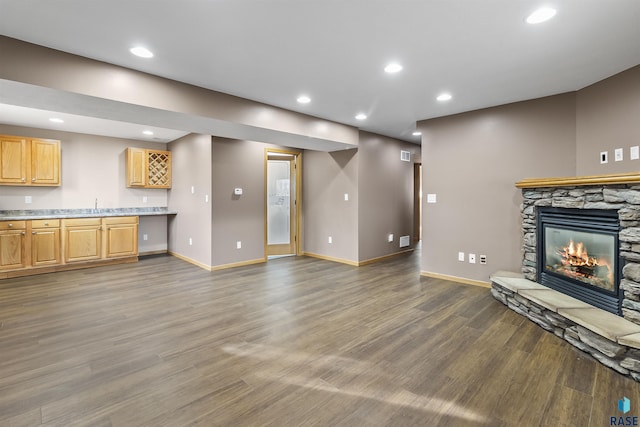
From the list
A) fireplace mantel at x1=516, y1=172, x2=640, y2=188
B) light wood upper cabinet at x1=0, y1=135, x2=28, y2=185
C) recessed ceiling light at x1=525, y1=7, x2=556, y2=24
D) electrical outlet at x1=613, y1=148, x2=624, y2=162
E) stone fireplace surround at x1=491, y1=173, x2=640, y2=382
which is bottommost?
stone fireplace surround at x1=491, y1=173, x2=640, y2=382

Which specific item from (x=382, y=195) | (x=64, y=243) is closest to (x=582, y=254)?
(x=382, y=195)

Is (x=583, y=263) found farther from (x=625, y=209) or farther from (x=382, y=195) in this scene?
(x=382, y=195)

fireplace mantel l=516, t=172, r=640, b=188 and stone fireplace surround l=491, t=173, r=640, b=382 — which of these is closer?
stone fireplace surround l=491, t=173, r=640, b=382

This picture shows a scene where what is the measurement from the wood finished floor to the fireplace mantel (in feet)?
4.78

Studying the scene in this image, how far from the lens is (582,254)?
307 cm

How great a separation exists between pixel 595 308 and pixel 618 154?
1621mm

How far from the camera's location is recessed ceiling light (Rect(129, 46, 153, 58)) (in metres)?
2.61

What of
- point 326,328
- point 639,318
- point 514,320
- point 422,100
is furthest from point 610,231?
point 326,328

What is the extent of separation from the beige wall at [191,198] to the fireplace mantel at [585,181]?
4.71 meters

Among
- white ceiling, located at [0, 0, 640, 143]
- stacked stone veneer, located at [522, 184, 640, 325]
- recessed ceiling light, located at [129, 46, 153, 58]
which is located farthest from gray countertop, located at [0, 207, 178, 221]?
stacked stone veneer, located at [522, 184, 640, 325]

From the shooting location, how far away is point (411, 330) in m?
2.91

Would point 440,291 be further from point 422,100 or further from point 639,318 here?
point 422,100

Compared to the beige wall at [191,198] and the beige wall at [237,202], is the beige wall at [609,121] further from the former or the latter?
the beige wall at [191,198]

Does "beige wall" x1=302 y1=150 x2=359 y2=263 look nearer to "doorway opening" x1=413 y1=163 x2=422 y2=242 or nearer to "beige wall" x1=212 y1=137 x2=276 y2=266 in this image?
"beige wall" x1=212 y1=137 x2=276 y2=266
